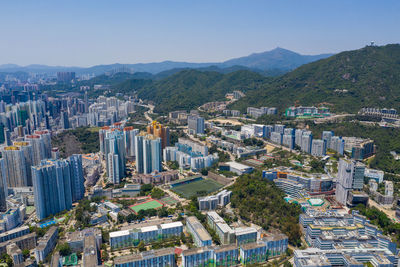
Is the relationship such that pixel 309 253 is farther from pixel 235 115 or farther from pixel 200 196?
pixel 235 115

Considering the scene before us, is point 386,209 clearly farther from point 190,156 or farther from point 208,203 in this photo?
point 190,156

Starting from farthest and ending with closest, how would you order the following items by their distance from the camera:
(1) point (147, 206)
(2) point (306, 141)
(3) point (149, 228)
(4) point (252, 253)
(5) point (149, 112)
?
(5) point (149, 112), (2) point (306, 141), (1) point (147, 206), (3) point (149, 228), (4) point (252, 253)

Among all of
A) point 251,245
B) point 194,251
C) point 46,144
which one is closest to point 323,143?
point 251,245

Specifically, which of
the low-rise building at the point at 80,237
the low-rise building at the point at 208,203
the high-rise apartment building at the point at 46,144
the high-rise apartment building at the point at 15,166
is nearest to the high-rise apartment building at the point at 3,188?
the high-rise apartment building at the point at 15,166

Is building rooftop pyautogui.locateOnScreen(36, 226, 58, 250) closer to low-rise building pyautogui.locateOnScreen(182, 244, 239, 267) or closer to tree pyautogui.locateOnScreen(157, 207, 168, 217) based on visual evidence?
tree pyautogui.locateOnScreen(157, 207, 168, 217)

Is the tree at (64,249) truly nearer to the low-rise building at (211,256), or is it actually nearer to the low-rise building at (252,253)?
the low-rise building at (211,256)

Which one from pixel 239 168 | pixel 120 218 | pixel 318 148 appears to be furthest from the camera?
pixel 318 148

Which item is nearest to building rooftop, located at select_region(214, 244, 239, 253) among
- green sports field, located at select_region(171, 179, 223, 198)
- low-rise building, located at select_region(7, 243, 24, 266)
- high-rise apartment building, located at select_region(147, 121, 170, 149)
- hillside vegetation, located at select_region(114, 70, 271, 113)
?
green sports field, located at select_region(171, 179, 223, 198)
